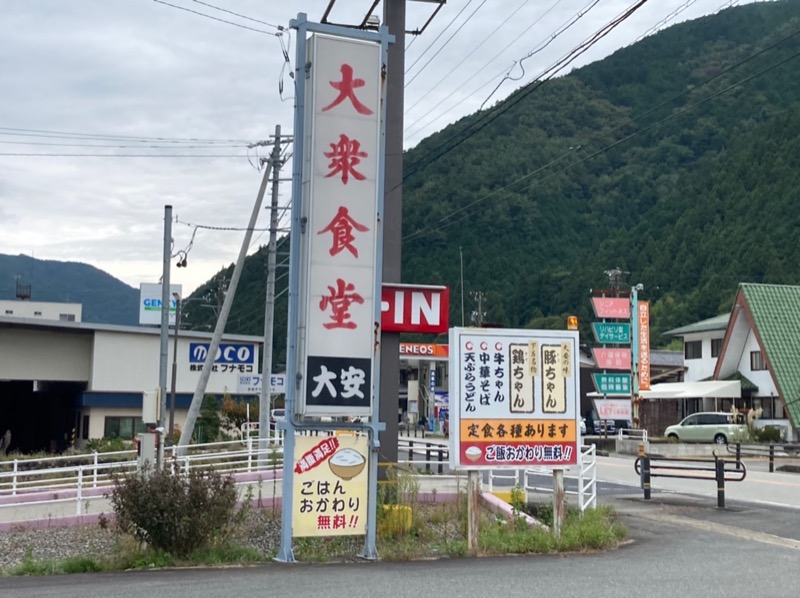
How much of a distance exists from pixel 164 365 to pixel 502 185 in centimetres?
7507

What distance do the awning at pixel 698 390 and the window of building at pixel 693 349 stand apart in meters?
2.79

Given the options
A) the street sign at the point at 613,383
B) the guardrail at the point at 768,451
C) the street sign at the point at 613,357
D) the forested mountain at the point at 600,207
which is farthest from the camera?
the forested mountain at the point at 600,207

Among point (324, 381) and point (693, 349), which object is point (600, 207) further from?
point (324, 381)

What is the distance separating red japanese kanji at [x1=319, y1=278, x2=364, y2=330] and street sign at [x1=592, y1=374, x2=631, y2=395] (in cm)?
Result: 3681

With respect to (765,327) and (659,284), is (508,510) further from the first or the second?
(659,284)

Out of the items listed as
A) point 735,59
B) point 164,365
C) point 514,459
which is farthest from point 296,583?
point 735,59

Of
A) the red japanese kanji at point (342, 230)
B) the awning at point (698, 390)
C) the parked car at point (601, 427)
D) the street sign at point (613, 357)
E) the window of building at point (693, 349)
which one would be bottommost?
the parked car at point (601, 427)

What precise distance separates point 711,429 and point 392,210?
32.3 meters

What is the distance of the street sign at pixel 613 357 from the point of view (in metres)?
47.5

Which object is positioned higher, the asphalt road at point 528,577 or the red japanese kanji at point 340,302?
the red japanese kanji at point 340,302

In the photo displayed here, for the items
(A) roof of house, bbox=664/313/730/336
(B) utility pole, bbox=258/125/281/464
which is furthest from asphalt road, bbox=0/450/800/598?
(A) roof of house, bbox=664/313/730/336

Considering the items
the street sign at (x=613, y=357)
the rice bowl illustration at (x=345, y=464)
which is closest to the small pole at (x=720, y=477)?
the rice bowl illustration at (x=345, y=464)

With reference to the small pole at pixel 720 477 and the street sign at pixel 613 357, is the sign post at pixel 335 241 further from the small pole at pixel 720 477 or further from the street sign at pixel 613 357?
the street sign at pixel 613 357

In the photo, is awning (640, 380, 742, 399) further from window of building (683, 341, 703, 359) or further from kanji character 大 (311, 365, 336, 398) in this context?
kanji character 大 (311, 365, 336, 398)
